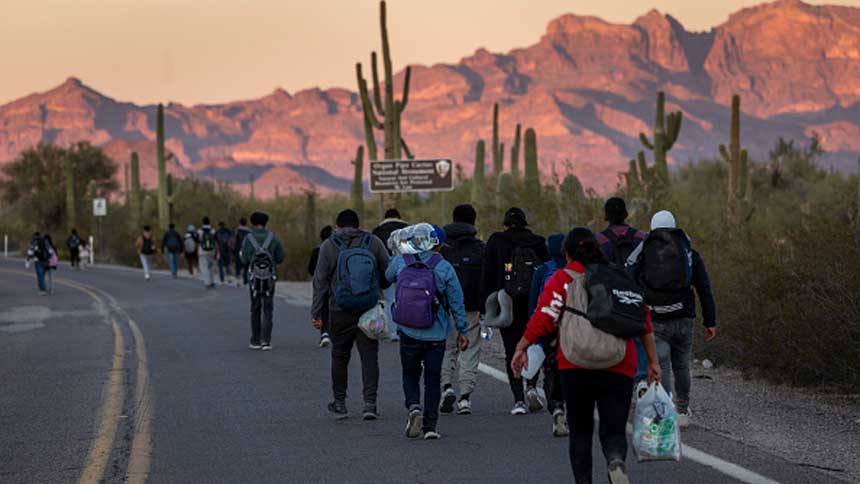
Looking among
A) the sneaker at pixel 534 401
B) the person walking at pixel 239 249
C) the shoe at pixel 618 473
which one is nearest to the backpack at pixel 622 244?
the sneaker at pixel 534 401

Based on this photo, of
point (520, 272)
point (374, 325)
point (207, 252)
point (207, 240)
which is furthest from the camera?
point (207, 252)

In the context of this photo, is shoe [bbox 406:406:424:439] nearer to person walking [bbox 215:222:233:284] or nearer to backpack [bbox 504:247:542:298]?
backpack [bbox 504:247:542:298]

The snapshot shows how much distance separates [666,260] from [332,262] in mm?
3100

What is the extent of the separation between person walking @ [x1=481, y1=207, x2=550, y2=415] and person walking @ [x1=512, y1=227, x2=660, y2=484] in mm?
3891

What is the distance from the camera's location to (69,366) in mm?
17359

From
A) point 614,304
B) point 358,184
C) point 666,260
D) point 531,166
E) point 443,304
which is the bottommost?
point 443,304

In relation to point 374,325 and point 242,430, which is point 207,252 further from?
point 242,430

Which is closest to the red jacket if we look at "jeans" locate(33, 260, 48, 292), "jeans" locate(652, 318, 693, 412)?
"jeans" locate(652, 318, 693, 412)

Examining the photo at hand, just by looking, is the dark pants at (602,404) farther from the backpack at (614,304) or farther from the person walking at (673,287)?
the person walking at (673,287)

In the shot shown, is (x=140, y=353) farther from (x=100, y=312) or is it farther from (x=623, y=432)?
(x=623, y=432)

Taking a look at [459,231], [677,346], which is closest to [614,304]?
[677,346]

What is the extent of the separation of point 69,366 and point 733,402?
27.7 ft

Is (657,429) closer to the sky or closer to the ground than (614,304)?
closer to the ground

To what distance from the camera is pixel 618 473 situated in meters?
8.01
